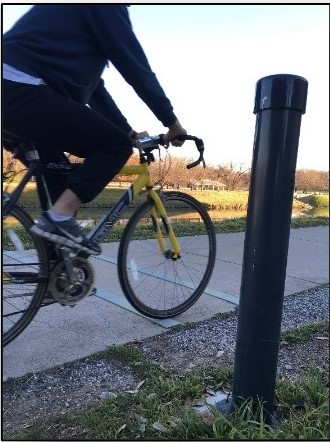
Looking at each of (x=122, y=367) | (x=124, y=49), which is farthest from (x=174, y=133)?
(x=122, y=367)

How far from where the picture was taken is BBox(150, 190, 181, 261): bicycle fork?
244 centimetres

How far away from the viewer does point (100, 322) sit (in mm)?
2551

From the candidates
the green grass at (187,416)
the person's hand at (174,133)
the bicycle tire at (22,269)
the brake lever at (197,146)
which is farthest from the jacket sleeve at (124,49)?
the green grass at (187,416)

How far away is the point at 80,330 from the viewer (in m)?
2.44

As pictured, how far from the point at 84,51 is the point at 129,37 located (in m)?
0.17

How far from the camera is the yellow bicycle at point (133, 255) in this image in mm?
1940

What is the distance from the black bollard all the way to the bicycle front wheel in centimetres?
85

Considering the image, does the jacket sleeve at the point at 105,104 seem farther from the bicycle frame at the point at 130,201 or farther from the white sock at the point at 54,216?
the white sock at the point at 54,216

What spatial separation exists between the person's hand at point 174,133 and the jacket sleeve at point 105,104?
251 millimetres

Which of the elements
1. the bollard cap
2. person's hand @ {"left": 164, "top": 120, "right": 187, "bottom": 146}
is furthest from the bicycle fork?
the bollard cap

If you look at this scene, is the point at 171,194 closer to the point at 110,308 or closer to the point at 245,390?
the point at 110,308

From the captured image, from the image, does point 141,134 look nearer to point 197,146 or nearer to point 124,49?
point 197,146

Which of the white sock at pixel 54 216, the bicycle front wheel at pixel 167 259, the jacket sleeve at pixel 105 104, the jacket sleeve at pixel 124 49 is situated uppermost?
the jacket sleeve at pixel 124 49

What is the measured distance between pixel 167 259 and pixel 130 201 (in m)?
0.53
